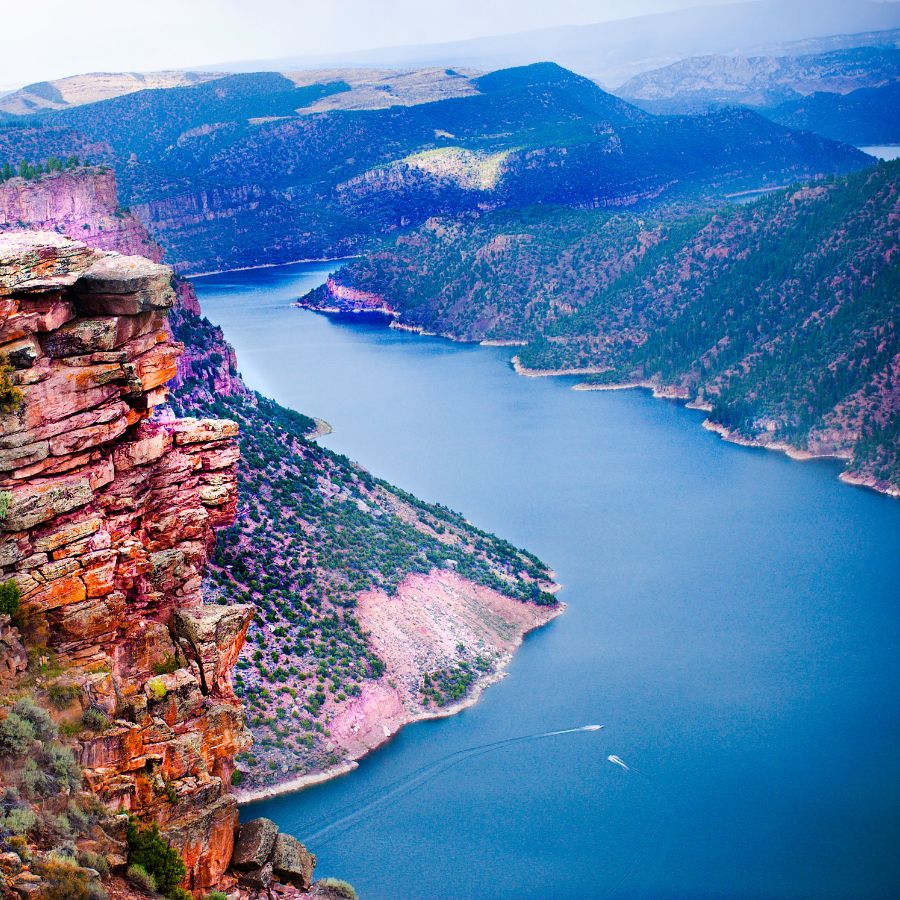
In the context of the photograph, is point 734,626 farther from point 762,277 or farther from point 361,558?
point 762,277

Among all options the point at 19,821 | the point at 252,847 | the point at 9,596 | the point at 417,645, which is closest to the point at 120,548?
the point at 9,596

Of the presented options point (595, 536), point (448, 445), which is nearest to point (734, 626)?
point (595, 536)

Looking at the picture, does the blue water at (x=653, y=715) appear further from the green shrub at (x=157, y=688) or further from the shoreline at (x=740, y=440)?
the green shrub at (x=157, y=688)

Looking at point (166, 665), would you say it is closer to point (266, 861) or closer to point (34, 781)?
point (34, 781)

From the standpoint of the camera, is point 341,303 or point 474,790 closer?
point 474,790

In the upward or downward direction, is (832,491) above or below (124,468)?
below

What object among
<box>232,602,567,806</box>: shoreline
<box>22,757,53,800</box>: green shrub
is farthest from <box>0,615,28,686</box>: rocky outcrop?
<box>232,602,567,806</box>: shoreline
